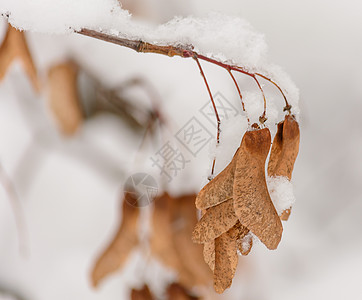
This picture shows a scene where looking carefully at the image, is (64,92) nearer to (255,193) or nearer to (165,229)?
(165,229)

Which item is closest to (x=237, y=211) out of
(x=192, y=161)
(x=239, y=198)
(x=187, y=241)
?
(x=239, y=198)

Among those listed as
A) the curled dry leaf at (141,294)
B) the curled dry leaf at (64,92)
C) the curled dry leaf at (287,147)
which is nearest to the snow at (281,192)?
the curled dry leaf at (287,147)

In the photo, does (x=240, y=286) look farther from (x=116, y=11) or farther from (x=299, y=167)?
(x=116, y=11)

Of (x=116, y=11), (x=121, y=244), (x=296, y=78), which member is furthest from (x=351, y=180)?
(x=116, y=11)

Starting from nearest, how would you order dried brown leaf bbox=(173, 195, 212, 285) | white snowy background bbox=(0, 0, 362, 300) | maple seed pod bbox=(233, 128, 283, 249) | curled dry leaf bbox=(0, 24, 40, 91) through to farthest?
maple seed pod bbox=(233, 128, 283, 249) < curled dry leaf bbox=(0, 24, 40, 91) < dried brown leaf bbox=(173, 195, 212, 285) < white snowy background bbox=(0, 0, 362, 300)

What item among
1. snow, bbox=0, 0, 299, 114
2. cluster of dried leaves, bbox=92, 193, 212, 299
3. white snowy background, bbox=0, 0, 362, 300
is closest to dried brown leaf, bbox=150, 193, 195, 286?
cluster of dried leaves, bbox=92, 193, 212, 299

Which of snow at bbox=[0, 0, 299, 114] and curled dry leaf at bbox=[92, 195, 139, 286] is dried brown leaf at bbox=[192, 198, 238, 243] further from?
curled dry leaf at bbox=[92, 195, 139, 286]

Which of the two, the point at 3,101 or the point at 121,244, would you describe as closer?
the point at 121,244
